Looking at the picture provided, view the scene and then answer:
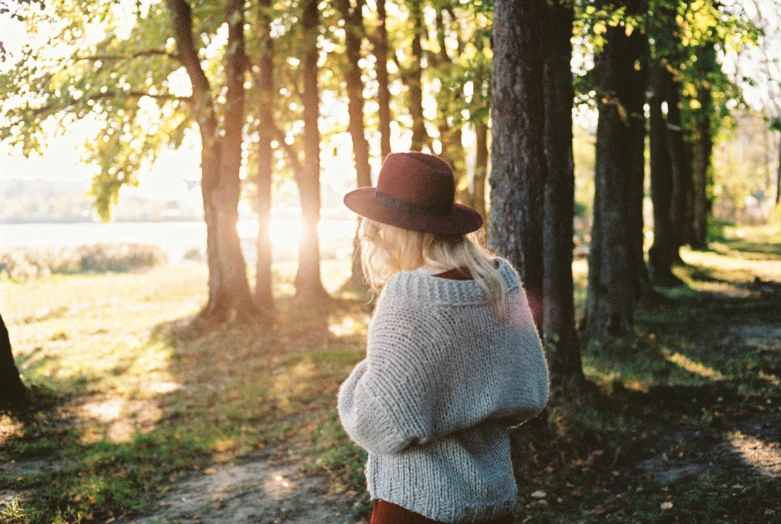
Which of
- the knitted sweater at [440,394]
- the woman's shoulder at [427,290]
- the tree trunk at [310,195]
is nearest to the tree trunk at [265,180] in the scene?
the tree trunk at [310,195]

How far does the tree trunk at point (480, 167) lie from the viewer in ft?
62.9

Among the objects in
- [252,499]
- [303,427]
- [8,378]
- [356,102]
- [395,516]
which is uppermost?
[356,102]

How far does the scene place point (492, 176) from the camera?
21.6 feet

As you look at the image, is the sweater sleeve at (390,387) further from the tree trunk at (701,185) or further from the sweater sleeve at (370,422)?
the tree trunk at (701,185)

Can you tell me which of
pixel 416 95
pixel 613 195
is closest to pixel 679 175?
pixel 416 95

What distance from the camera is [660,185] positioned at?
1881 cm

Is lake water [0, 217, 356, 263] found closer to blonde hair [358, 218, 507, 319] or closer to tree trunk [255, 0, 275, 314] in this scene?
tree trunk [255, 0, 275, 314]

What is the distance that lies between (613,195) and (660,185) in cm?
760

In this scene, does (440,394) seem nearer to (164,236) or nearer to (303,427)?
(303,427)

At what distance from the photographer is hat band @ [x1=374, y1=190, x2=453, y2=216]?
8.99 feet

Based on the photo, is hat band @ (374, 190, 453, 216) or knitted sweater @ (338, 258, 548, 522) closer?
knitted sweater @ (338, 258, 548, 522)

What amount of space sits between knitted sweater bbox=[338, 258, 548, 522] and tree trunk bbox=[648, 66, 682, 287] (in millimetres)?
17128

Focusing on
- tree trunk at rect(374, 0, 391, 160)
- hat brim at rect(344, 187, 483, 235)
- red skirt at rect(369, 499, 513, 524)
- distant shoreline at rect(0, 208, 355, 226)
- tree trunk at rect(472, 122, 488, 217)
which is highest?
tree trunk at rect(374, 0, 391, 160)

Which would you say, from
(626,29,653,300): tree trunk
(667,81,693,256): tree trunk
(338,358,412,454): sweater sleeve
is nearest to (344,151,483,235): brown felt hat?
(338,358,412,454): sweater sleeve
